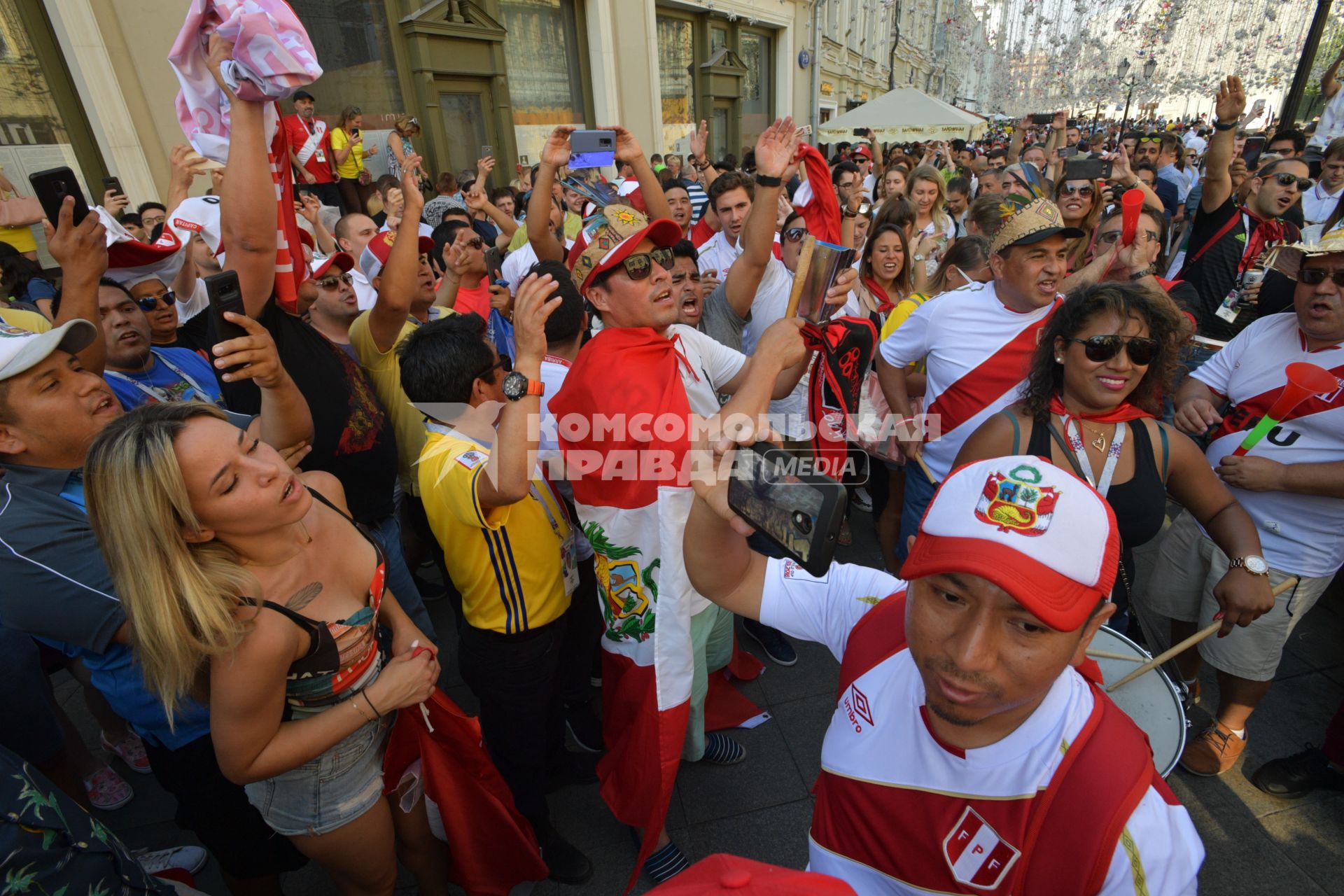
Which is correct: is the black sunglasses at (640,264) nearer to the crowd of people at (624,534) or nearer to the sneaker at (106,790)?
the crowd of people at (624,534)

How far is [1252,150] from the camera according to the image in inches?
445

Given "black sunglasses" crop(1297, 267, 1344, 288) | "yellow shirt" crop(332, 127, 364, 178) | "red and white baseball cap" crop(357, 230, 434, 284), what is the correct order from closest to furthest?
"black sunglasses" crop(1297, 267, 1344, 288)
"red and white baseball cap" crop(357, 230, 434, 284)
"yellow shirt" crop(332, 127, 364, 178)

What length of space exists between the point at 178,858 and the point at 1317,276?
4918 mm

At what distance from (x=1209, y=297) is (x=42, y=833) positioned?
22.1ft

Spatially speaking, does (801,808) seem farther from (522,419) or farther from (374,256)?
(374,256)

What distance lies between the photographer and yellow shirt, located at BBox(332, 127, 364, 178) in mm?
8039

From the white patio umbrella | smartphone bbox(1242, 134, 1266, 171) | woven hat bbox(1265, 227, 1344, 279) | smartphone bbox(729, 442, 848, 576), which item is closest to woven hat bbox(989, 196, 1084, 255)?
woven hat bbox(1265, 227, 1344, 279)

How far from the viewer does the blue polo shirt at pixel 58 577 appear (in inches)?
63.3

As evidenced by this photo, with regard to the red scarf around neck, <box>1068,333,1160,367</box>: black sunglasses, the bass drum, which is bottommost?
the bass drum

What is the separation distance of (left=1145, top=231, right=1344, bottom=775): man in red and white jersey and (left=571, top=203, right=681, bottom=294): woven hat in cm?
229

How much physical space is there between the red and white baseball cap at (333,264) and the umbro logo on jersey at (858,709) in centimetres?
310

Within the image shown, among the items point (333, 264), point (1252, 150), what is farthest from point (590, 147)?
point (1252, 150)

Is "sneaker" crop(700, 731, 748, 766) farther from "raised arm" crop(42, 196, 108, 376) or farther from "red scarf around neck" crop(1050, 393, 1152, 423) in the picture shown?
"raised arm" crop(42, 196, 108, 376)

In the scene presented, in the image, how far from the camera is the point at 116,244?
2848 mm
